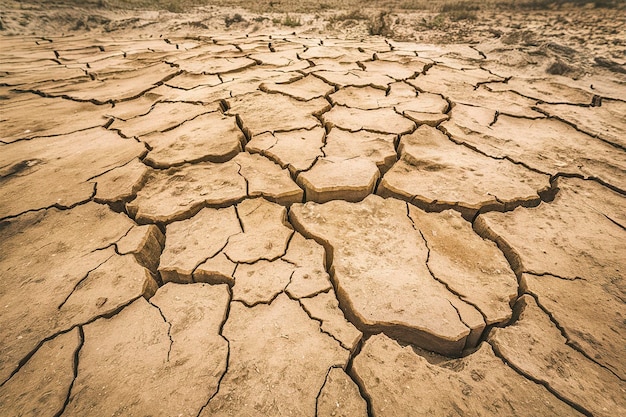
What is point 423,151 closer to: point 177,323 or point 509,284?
point 509,284

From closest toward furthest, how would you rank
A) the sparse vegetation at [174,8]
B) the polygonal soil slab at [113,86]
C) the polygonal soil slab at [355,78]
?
the polygonal soil slab at [113,86] < the polygonal soil slab at [355,78] < the sparse vegetation at [174,8]

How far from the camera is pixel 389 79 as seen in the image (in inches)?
128

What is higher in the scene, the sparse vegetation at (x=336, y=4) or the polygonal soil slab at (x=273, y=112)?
the sparse vegetation at (x=336, y=4)

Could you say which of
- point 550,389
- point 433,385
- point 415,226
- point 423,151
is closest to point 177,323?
point 433,385

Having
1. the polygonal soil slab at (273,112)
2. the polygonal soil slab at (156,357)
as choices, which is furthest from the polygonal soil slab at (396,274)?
the polygonal soil slab at (273,112)

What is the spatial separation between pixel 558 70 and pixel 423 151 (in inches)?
107

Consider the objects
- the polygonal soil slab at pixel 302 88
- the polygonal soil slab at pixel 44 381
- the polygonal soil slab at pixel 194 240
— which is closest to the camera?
the polygonal soil slab at pixel 44 381

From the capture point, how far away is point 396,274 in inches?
53.1

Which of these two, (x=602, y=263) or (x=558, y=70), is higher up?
(x=558, y=70)

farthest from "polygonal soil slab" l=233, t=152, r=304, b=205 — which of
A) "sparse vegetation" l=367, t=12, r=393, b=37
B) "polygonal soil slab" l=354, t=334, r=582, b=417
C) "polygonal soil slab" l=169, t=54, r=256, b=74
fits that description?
"sparse vegetation" l=367, t=12, r=393, b=37

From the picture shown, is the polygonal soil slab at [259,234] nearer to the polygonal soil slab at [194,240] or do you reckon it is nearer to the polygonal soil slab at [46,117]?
the polygonal soil slab at [194,240]

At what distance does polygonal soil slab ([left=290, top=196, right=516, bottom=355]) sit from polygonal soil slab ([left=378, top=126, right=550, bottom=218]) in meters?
0.13

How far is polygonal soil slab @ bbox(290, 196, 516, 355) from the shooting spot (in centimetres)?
116

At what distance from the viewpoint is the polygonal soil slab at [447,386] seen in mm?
931
